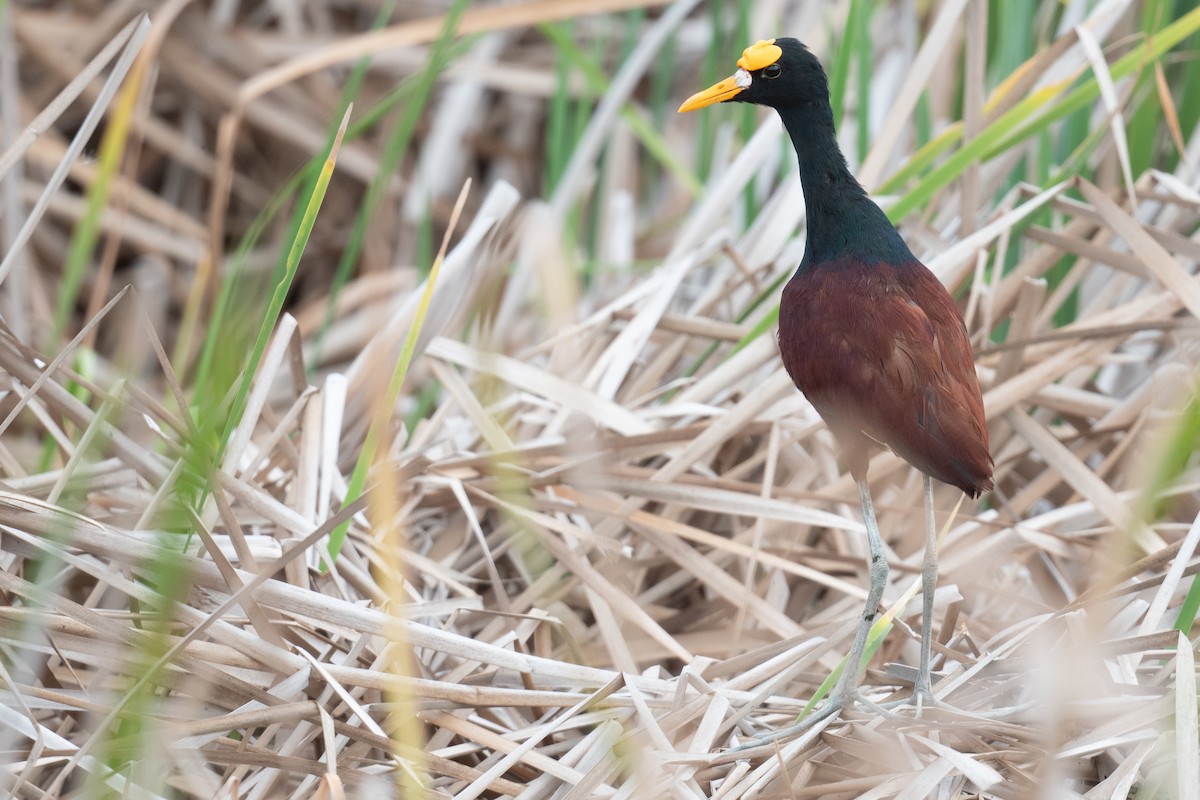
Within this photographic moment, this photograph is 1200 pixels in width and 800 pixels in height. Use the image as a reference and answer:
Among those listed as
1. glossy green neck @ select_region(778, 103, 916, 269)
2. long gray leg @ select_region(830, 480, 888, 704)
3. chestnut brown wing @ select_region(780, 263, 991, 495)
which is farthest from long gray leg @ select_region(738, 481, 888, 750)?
glossy green neck @ select_region(778, 103, 916, 269)

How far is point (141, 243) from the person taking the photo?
10.6 ft

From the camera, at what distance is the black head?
57.6 inches

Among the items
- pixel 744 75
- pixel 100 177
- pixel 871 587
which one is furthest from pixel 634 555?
pixel 100 177

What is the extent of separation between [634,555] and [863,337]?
2.13 feet

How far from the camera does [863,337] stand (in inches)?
54.1

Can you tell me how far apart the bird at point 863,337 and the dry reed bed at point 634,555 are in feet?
0.62

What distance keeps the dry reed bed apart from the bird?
0.19m

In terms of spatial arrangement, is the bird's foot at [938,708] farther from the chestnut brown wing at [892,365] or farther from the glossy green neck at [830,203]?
the glossy green neck at [830,203]

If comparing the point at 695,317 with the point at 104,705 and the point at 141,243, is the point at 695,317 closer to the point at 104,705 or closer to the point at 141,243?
the point at 104,705

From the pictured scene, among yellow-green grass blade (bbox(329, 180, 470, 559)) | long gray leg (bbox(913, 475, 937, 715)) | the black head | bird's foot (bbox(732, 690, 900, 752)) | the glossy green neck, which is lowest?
bird's foot (bbox(732, 690, 900, 752))

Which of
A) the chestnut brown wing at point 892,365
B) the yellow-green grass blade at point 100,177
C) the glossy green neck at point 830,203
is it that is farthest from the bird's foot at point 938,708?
the yellow-green grass blade at point 100,177

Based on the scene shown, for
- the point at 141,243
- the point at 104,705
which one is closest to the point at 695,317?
the point at 104,705

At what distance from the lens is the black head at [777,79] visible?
4.80 feet

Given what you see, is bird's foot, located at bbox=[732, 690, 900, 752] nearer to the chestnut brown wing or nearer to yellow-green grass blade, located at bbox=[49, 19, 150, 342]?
the chestnut brown wing
